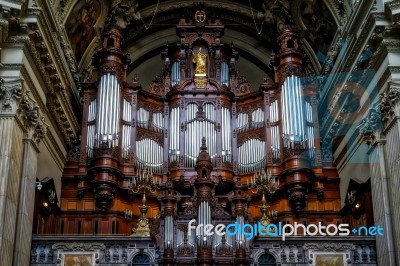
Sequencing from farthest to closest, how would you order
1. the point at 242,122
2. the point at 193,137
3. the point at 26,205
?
the point at 242,122, the point at 193,137, the point at 26,205

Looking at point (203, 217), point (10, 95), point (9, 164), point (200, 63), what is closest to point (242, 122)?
point (200, 63)

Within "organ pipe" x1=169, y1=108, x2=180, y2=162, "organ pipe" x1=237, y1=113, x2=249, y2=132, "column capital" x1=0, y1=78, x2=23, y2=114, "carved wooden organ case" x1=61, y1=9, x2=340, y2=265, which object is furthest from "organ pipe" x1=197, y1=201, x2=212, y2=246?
"organ pipe" x1=237, y1=113, x2=249, y2=132

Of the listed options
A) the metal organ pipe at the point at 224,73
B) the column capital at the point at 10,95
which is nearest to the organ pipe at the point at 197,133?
the metal organ pipe at the point at 224,73

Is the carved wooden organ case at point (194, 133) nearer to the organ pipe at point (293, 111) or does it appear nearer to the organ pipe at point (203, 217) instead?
the organ pipe at point (293, 111)

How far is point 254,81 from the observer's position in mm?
26828

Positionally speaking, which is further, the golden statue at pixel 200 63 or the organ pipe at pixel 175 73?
the organ pipe at pixel 175 73

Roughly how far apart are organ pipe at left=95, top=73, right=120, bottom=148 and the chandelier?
184 inches

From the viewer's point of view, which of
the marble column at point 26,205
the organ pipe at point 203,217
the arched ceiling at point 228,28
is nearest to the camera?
the marble column at point 26,205

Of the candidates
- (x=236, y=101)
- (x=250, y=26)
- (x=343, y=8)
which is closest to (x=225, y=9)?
(x=250, y=26)

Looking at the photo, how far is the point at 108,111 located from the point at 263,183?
5.88 meters

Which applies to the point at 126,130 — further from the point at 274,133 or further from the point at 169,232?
the point at 169,232

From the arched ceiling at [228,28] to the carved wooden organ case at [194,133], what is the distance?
159 centimetres

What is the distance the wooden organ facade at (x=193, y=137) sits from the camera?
20969 mm

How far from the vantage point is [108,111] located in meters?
22.0
